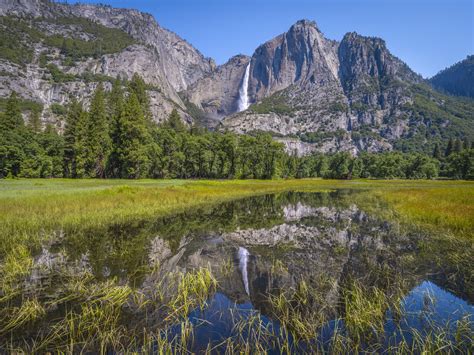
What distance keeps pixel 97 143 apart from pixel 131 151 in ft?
43.2

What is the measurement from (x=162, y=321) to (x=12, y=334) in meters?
3.25

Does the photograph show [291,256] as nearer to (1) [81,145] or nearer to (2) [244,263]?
(2) [244,263]

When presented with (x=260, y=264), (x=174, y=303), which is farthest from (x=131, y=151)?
(x=174, y=303)

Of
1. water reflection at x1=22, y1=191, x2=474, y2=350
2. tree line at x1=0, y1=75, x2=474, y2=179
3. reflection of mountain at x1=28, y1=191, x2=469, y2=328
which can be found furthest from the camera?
tree line at x1=0, y1=75, x2=474, y2=179

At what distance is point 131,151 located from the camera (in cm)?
6431

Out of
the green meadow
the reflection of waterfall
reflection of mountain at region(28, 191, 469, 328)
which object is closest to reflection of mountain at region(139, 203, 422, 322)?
reflection of mountain at region(28, 191, 469, 328)

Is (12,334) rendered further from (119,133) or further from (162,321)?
(119,133)

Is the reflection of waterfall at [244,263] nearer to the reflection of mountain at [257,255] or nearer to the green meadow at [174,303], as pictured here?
the reflection of mountain at [257,255]

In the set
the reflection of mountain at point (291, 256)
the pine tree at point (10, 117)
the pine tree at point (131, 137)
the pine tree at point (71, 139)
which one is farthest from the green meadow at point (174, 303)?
the pine tree at point (10, 117)

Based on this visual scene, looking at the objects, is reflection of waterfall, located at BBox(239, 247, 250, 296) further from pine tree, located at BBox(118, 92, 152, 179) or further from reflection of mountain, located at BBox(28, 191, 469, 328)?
pine tree, located at BBox(118, 92, 152, 179)

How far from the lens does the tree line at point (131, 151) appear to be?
6762 cm

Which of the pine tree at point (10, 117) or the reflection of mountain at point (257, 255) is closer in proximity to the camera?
the reflection of mountain at point (257, 255)

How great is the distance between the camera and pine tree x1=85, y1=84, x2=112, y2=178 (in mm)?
70125

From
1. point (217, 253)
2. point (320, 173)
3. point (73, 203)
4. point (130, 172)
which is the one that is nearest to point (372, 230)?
point (217, 253)
